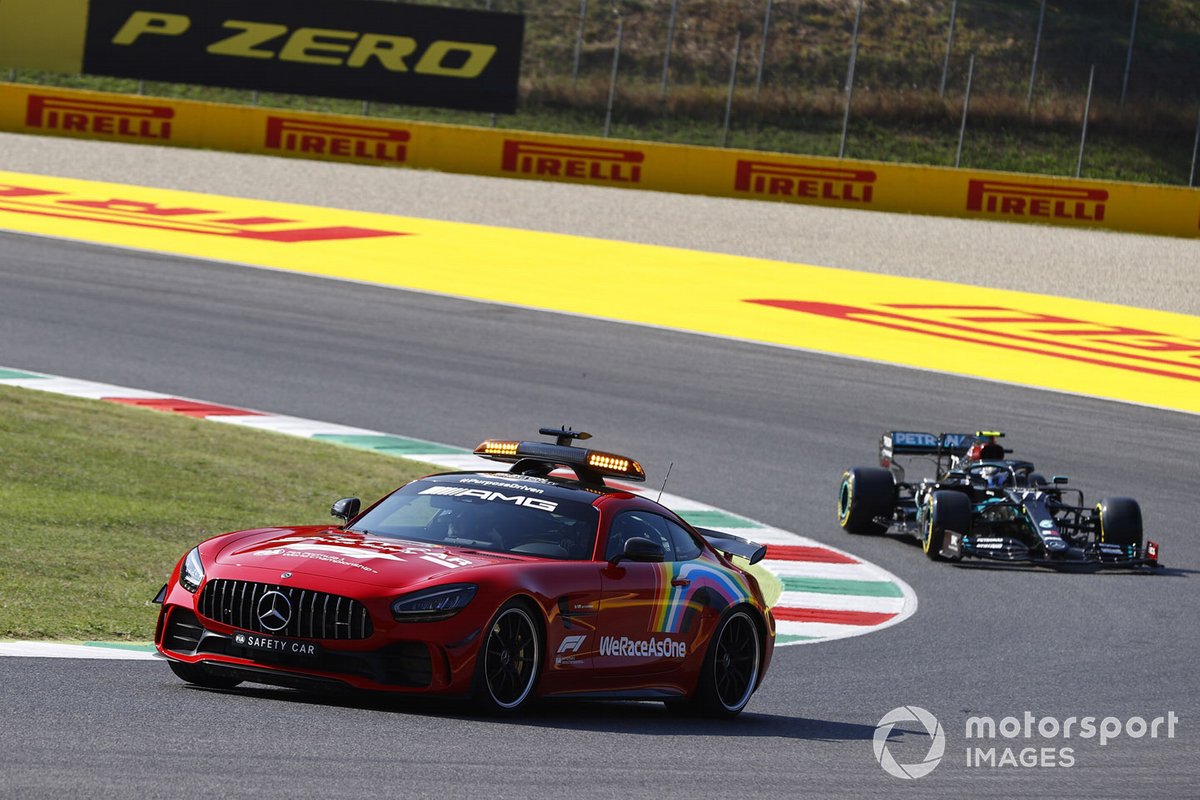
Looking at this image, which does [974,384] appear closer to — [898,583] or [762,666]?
[898,583]

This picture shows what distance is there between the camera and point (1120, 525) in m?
17.1

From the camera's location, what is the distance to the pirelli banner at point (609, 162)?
117 ft

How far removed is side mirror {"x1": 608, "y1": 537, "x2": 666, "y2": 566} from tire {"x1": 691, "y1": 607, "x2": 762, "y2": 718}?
76 centimetres

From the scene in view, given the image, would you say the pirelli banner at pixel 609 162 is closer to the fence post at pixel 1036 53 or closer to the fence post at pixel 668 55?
the fence post at pixel 668 55

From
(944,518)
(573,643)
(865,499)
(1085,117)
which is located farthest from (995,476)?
(1085,117)

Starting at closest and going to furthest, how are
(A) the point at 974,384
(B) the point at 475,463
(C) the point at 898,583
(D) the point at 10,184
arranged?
1. (C) the point at 898,583
2. (B) the point at 475,463
3. (A) the point at 974,384
4. (D) the point at 10,184

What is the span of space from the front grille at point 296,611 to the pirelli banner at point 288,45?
3332 centimetres

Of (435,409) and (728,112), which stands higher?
(728,112)

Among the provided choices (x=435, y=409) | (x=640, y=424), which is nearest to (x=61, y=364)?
(x=435, y=409)

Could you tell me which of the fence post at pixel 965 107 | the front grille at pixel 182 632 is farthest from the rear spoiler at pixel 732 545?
the fence post at pixel 965 107

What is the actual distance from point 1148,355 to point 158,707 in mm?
20718

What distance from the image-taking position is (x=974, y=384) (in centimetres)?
2389

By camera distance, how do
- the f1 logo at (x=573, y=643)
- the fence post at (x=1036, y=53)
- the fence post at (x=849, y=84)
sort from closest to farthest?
1. the f1 logo at (x=573, y=643)
2. the fence post at (x=849, y=84)
3. the fence post at (x=1036, y=53)

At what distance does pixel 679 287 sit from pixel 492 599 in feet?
69.1
